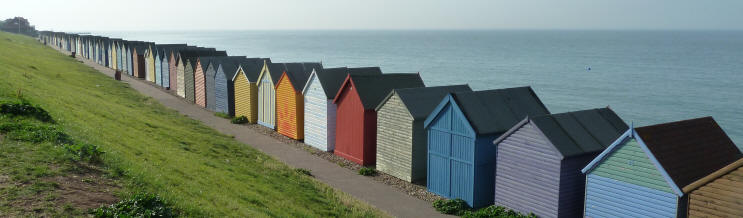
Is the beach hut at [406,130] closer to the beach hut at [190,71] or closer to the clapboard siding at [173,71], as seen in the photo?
the beach hut at [190,71]

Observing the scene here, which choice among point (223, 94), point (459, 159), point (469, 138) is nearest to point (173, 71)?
point (223, 94)

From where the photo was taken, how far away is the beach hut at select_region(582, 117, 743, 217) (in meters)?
15.8

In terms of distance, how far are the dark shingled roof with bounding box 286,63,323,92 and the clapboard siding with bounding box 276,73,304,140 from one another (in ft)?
0.71

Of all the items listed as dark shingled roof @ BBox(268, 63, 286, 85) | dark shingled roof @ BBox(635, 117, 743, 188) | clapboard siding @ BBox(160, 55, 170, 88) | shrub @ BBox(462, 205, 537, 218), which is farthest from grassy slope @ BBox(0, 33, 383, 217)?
clapboard siding @ BBox(160, 55, 170, 88)

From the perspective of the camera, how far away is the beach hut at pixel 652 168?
51.7 feet

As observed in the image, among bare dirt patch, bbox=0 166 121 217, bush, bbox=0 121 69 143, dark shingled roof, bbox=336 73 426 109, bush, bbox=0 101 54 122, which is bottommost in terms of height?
bare dirt patch, bbox=0 166 121 217

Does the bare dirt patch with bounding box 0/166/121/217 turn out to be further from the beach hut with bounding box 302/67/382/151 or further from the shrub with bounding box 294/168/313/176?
the beach hut with bounding box 302/67/382/151

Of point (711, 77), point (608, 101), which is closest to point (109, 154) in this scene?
point (608, 101)

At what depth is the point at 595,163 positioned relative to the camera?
1712 centimetres

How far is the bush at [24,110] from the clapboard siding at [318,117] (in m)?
13.1

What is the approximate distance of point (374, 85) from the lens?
28.0 metres

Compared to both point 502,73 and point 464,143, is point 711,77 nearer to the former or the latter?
point 502,73

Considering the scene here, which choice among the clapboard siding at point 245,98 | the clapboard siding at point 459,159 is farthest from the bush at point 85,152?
the clapboard siding at point 245,98

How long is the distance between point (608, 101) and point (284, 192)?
2392 inches
